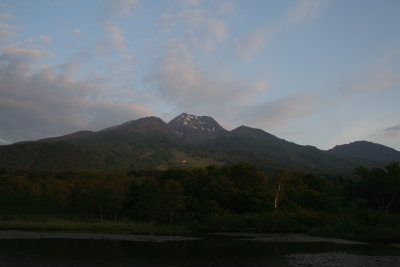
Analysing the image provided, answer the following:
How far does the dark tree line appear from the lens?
237ft

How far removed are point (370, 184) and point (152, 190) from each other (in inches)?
1647

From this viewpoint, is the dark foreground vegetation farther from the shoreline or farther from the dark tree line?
the shoreline

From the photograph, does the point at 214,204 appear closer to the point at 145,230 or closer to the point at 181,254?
the point at 145,230

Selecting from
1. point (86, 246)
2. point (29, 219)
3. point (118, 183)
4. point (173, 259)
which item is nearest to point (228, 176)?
point (118, 183)

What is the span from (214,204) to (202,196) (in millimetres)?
5640

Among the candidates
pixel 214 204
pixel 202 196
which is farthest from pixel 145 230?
pixel 202 196

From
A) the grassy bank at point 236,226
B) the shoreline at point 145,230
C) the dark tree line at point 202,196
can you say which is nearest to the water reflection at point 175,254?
the shoreline at point 145,230

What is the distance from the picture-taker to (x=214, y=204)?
71.0m

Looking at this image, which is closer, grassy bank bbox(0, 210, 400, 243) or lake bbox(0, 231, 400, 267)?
lake bbox(0, 231, 400, 267)

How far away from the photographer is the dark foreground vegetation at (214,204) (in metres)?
63.6

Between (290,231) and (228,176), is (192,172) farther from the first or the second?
(290,231)

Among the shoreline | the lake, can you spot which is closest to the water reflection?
the lake

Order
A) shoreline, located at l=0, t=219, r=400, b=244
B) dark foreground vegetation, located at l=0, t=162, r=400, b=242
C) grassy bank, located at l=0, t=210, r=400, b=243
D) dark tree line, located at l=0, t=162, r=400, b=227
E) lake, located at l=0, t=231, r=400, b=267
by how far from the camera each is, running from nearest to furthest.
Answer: lake, located at l=0, t=231, r=400, b=267, shoreline, located at l=0, t=219, r=400, b=244, grassy bank, located at l=0, t=210, r=400, b=243, dark foreground vegetation, located at l=0, t=162, r=400, b=242, dark tree line, located at l=0, t=162, r=400, b=227

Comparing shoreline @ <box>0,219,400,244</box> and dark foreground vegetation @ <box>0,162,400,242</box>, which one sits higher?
dark foreground vegetation @ <box>0,162,400,242</box>
